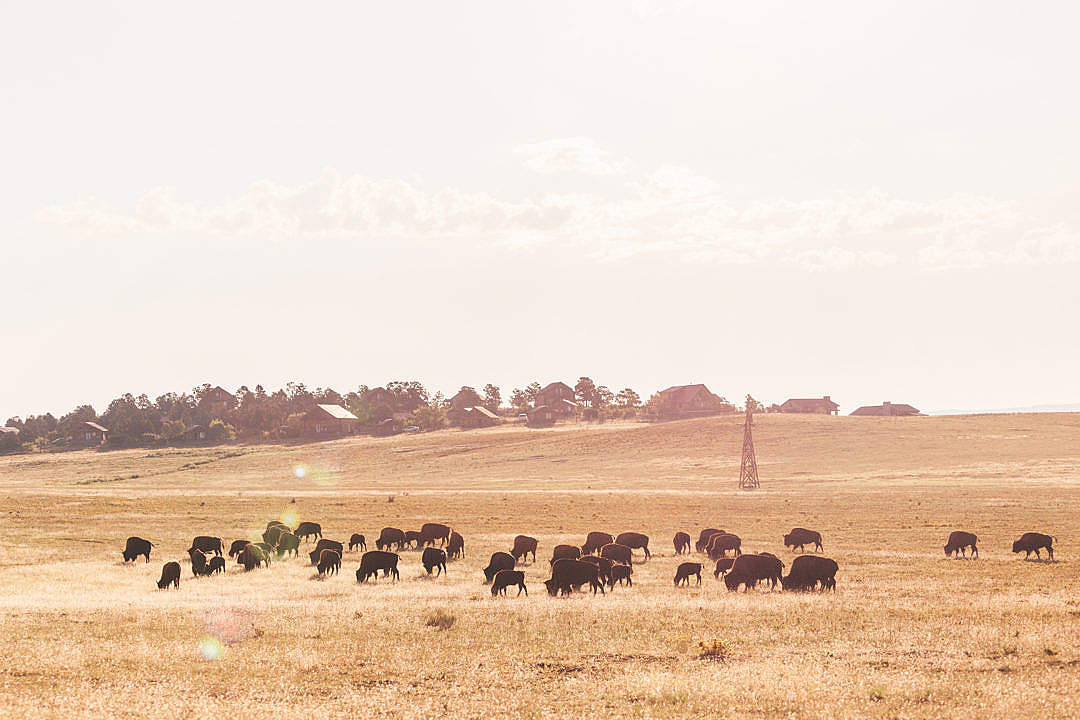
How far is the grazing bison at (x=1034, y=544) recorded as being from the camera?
109 ft

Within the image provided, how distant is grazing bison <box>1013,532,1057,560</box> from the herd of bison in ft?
0.13

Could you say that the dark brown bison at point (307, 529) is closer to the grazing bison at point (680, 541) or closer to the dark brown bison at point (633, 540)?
the dark brown bison at point (633, 540)

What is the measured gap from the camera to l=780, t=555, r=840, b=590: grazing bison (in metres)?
26.4

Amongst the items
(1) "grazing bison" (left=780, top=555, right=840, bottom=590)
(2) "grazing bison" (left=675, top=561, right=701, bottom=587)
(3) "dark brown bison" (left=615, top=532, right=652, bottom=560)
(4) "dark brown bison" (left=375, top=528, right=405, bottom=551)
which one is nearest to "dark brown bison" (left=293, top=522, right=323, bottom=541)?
(4) "dark brown bison" (left=375, top=528, right=405, bottom=551)

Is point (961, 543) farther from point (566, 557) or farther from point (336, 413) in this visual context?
point (336, 413)

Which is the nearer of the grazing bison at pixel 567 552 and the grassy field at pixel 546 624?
the grassy field at pixel 546 624

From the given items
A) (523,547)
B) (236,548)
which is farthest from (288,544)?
(523,547)

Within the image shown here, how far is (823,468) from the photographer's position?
9638 cm

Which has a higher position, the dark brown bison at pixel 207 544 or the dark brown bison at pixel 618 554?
the dark brown bison at pixel 618 554

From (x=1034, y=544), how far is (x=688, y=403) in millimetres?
148605

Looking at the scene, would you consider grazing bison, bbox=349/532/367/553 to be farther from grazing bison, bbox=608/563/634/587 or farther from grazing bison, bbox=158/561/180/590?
grazing bison, bbox=608/563/634/587

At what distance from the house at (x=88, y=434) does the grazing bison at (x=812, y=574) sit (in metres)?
188

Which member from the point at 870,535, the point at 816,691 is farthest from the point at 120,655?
the point at 870,535

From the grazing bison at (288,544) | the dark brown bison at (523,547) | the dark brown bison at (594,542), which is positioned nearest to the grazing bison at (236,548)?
the grazing bison at (288,544)
